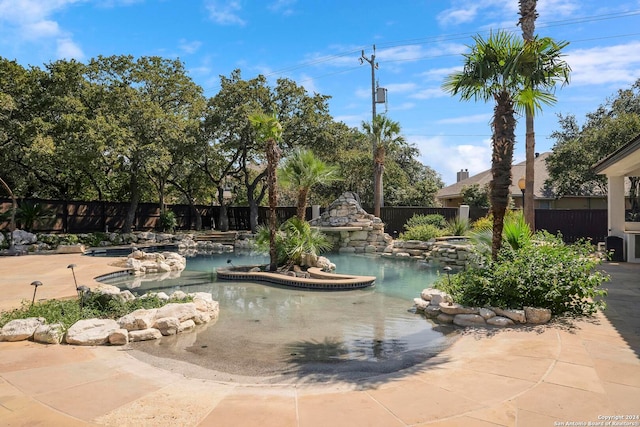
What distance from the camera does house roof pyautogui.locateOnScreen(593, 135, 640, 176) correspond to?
9312 millimetres

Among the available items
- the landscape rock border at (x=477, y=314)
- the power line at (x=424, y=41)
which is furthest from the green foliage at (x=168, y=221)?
the landscape rock border at (x=477, y=314)

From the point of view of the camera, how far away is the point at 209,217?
30234 mm

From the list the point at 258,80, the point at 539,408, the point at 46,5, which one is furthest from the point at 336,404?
the point at 258,80

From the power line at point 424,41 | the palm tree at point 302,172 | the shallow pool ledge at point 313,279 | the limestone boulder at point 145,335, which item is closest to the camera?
the limestone boulder at point 145,335

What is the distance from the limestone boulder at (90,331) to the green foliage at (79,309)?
0.73ft

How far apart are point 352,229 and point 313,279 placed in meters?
9.25

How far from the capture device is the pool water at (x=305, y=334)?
496cm

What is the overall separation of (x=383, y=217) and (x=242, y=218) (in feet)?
37.6

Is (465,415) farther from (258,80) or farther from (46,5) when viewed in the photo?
(258,80)

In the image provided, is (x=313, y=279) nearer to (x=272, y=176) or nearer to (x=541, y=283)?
(x=272, y=176)

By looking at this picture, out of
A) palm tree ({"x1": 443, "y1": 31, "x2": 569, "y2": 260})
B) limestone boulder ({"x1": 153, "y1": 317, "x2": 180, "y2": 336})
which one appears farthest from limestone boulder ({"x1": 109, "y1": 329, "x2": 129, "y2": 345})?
palm tree ({"x1": 443, "y1": 31, "x2": 569, "y2": 260})

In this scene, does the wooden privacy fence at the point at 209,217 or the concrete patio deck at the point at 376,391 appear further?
the wooden privacy fence at the point at 209,217

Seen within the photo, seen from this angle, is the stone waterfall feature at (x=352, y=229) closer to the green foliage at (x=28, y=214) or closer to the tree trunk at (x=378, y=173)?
the tree trunk at (x=378, y=173)

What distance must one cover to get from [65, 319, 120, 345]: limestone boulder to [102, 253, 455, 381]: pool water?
0.45 m
